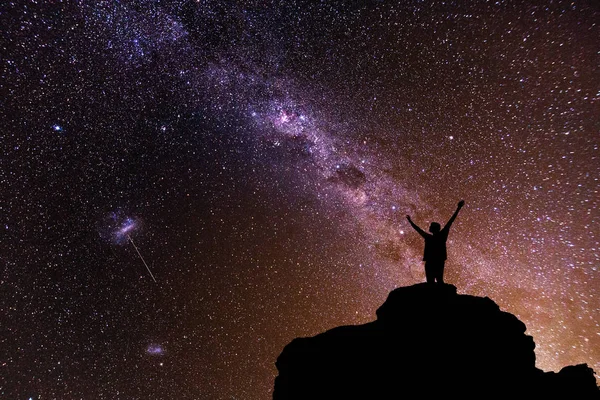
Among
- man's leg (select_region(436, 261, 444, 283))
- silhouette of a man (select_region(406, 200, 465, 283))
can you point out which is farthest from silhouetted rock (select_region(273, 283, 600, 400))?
silhouette of a man (select_region(406, 200, 465, 283))

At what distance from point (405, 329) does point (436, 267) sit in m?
1.83

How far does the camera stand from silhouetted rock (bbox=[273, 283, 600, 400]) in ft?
25.3

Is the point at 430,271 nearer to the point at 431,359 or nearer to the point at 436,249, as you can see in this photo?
the point at 436,249

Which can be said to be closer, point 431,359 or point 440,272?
point 431,359

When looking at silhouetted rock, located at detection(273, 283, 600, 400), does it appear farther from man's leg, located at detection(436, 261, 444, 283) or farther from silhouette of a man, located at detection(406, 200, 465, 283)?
silhouette of a man, located at detection(406, 200, 465, 283)

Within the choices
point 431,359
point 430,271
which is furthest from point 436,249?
point 431,359

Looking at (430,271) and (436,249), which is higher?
(436,249)

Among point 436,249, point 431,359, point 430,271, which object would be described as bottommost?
point 431,359

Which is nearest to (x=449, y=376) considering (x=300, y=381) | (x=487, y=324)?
(x=487, y=324)

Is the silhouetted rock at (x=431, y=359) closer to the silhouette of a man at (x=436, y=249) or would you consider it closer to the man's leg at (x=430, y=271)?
the man's leg at (x=430, y=271)

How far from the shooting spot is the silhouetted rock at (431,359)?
772cm

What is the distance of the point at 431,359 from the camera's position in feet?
26.1

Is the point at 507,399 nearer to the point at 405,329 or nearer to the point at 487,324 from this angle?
the point at 487,324

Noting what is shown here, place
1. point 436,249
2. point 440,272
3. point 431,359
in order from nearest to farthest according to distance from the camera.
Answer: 1. point 431,359
2. point 436,249
3. point 440,272
